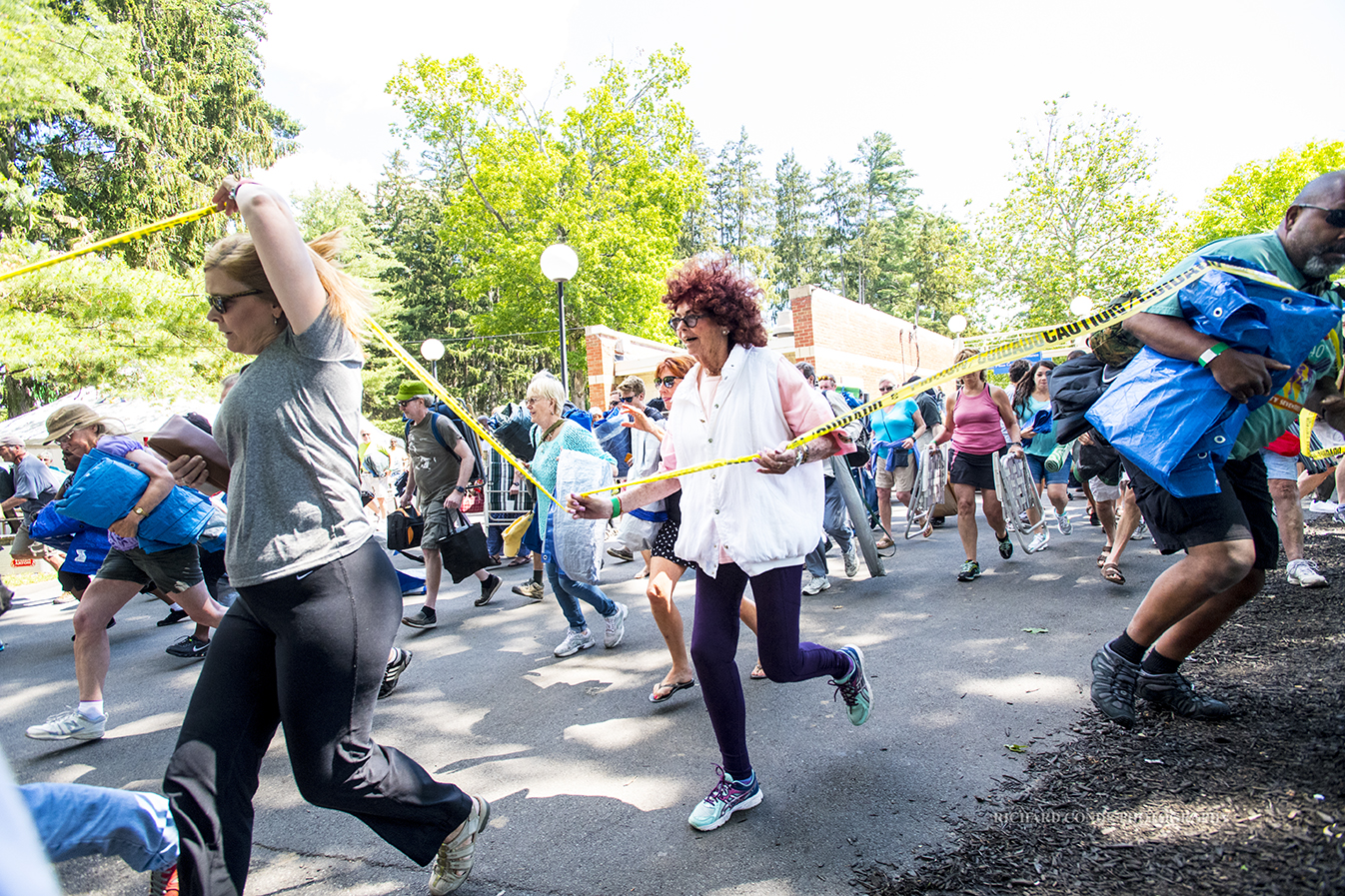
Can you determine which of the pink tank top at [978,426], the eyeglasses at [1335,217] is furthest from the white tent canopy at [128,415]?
the eyeglasses at [1335,217]

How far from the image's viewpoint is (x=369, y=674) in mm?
2045

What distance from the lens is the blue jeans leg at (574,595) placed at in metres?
5.17

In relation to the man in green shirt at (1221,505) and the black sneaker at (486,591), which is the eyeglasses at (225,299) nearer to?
the man in green shirt at (1221,505)

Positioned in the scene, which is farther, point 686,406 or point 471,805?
point 686,406

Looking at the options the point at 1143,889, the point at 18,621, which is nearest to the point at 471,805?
the point at 1143,889

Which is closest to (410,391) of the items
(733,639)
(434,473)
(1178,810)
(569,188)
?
(434,473)

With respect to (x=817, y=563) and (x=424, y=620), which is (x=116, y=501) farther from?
(x=817, y=563)

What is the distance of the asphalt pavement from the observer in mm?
2533

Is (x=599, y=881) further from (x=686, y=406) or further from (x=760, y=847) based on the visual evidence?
(x=686, y=406)

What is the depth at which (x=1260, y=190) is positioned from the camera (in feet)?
110

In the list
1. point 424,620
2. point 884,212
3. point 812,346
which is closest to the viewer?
point 424,620

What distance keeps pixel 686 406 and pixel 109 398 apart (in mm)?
17256

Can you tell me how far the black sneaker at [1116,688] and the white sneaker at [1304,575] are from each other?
8.93 feet

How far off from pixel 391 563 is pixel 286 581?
33cm
